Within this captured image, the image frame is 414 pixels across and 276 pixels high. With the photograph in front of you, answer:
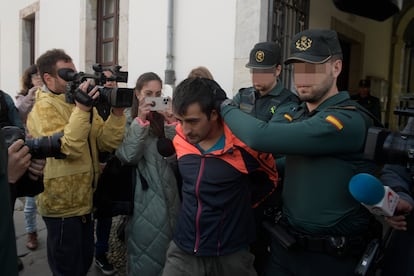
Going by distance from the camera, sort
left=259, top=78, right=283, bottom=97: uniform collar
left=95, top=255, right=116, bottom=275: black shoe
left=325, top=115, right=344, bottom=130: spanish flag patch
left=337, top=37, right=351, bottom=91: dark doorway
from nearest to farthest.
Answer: left=325, top=115, right=344, bottom=130: spanish flag patch < left=259, top=78, right=283, bottom=97: uniform collar < left=95, top=255, right=116, bottom=275: black shoe < left=337, top=37, right=351, bottom=91: dark doorway

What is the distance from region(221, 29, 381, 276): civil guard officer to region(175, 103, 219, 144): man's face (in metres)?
0.16

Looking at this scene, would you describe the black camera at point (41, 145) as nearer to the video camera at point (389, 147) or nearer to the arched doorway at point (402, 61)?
the video camera at point (389, 147)

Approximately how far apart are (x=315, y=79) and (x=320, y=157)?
0.35 metres

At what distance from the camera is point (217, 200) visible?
194 centimetres

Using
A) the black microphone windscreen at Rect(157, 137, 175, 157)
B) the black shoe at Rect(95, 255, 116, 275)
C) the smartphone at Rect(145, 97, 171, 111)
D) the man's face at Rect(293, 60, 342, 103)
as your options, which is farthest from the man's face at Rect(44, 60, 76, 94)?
the black shoe at Rect(95, 255, 116, 275)

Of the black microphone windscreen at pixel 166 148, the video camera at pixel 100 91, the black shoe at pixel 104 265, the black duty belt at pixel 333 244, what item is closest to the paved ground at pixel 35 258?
the black shoe at pixel 104 265

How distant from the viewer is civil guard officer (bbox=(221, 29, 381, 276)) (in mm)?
1625

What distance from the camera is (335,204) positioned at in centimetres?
171

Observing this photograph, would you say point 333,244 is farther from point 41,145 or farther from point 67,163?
point 67,163

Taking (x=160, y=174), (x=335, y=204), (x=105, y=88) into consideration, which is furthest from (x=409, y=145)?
(x=105, y=88)

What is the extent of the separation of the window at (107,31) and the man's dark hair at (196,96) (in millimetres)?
5215

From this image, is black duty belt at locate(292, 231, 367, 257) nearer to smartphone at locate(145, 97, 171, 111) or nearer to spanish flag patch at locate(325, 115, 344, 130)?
spanish flag patch at locate(325, 115, 344, 130)

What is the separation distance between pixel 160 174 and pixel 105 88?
25.6 inches

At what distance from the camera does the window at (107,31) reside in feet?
22.7
